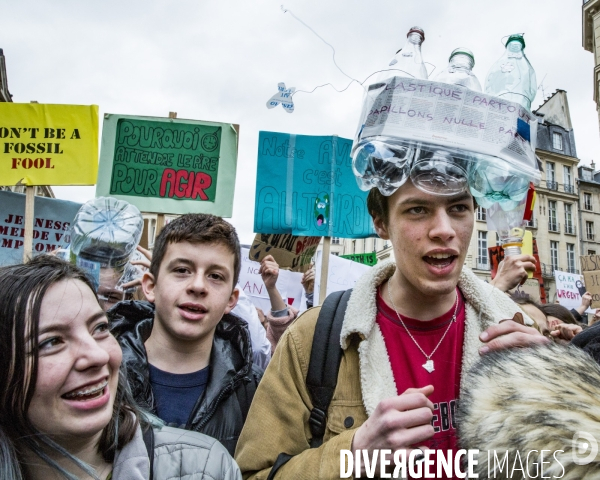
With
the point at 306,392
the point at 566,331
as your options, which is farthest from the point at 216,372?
the point at 566,331

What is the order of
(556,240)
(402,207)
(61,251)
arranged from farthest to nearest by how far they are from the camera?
(556,240), (61,251), (402,207)

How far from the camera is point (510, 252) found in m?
1.94

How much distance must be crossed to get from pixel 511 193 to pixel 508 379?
2.77ft

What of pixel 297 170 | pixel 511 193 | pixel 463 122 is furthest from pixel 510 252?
pixel 297 170

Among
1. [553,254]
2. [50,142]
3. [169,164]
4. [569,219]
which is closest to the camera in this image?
[50,142]

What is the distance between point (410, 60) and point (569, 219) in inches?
1718

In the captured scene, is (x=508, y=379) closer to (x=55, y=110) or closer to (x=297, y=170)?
(x=297, y=170)

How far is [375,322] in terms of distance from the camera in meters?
1.72

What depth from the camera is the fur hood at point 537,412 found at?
34.6 inches

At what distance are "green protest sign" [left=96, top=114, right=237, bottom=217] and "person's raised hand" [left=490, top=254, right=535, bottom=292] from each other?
2553mm

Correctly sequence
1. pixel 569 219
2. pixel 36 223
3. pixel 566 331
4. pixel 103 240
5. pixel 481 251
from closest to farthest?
pixel 103 240 → pixel 566 331 → pixel 36 223 → pixel 481 251 → pixel 569 219

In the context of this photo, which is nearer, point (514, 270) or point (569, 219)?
point (514, 270)

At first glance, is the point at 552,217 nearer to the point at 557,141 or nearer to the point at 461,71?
the point at 557,141

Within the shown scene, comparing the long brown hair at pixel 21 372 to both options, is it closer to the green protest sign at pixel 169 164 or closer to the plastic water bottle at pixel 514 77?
the plastic water bottle at pixel 514 77
